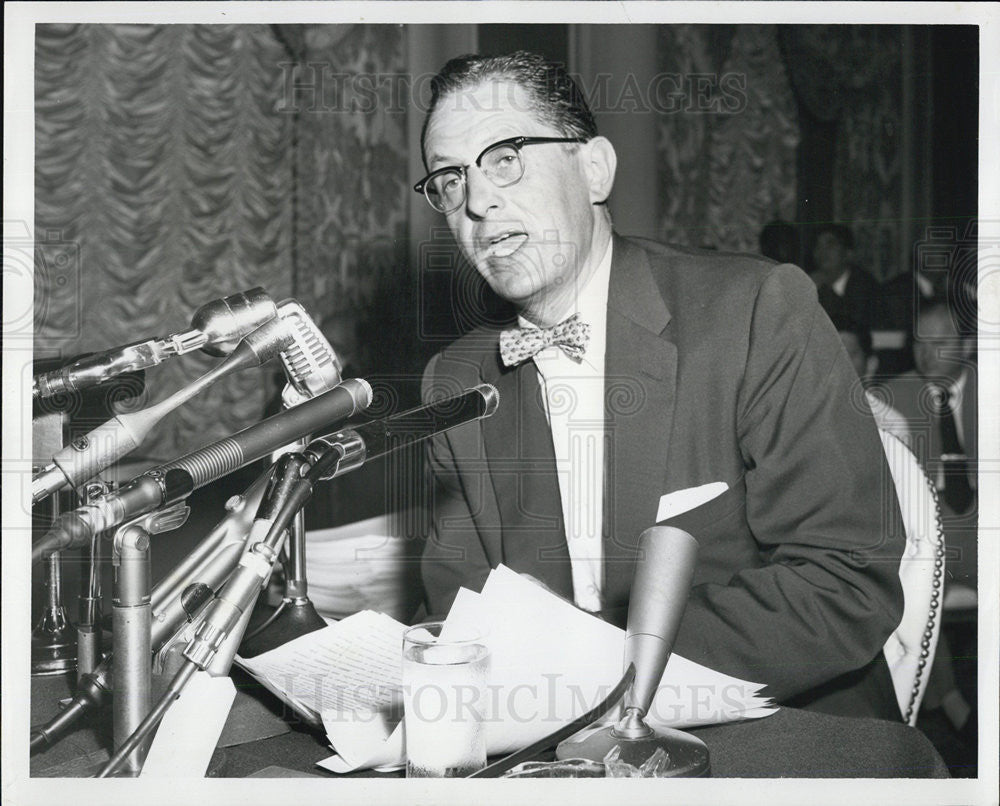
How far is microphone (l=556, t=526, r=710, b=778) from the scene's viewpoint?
1.05m

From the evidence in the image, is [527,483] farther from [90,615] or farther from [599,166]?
[90,615]

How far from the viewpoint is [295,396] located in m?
1.16

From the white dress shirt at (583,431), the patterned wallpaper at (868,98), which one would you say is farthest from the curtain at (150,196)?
the patterned wallpaper at (868,98)

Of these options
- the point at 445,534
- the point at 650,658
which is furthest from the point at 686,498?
the point at 445,534

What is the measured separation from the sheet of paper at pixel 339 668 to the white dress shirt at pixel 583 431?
0.24 meters

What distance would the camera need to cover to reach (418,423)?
47.6 inches

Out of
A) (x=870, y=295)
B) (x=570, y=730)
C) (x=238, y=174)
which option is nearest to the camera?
(x=570, y=730)

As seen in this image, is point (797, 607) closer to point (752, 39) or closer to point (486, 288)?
point (486, 288)

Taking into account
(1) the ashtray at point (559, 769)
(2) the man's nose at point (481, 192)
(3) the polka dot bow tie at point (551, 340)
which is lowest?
(1) the ashtray at point (559, 769)

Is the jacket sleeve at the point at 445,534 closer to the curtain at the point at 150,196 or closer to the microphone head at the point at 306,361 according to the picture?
the microphone head at the point at 306,361

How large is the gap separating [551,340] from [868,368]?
1.27 feet

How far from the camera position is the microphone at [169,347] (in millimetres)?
1181

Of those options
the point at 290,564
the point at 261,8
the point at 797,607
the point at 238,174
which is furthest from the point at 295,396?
the point at 797,607

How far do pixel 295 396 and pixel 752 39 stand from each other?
719 millimetres
